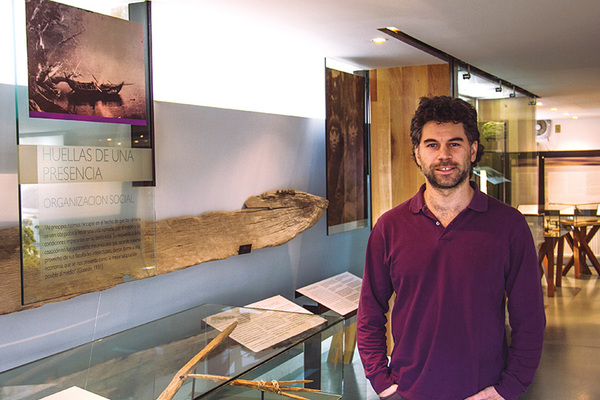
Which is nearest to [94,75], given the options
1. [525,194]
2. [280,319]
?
[280,319]

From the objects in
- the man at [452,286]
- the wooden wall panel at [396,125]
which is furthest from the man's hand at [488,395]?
the wooden wall panel at [396,125]

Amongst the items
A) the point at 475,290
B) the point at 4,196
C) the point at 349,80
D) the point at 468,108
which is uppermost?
the point at 349,80

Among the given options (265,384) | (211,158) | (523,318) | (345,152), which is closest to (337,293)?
(345,152)

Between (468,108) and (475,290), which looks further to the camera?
(468,108)

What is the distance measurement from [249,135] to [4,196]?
1.59 m

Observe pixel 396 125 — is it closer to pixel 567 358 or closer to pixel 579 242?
pixel 567 358

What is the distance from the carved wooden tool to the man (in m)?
0.52

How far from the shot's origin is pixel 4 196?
6.99 ft

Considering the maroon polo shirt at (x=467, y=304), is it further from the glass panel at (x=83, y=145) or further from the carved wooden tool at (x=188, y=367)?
the glass panel at (x=83, y=145)

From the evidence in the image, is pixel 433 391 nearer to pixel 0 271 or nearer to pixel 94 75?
pixel 0 271

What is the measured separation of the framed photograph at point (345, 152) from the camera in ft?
13.1

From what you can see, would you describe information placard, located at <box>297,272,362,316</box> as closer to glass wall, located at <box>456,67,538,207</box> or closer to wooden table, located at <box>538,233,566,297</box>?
glass wall, located at <box>456,67,538,207</box>

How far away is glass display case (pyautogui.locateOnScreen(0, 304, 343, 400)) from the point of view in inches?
65.2

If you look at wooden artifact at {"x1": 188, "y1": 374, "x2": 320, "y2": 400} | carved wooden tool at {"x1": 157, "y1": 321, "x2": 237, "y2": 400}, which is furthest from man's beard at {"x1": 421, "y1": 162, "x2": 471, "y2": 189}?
carved wooden tool at {"x1": 157, "y1": 321, "x2": 237, "y2": 400}
